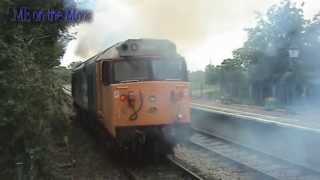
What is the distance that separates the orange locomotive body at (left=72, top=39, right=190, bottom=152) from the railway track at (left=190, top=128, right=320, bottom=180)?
172 centimetres

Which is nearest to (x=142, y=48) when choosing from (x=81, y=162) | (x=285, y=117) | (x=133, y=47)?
(x=133, y=47)

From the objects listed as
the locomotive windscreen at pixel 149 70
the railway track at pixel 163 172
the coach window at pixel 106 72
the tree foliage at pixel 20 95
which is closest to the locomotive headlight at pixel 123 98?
the locomotive windscreen at pixel 149 70

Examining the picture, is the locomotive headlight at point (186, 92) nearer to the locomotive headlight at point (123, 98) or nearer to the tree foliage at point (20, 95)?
the locomotive headlight at point (123, 98)

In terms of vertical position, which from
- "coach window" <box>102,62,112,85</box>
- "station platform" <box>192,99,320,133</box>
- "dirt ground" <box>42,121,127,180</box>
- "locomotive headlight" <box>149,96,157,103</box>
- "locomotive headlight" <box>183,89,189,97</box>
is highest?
"coach window" <box>102,62,112,85</box>

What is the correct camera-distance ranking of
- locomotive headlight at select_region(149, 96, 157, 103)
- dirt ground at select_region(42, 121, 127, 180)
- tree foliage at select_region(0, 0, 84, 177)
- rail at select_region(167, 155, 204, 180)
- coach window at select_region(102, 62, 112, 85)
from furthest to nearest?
coach window at select_region(102, 62, 112, 85) < locomotive headlight at select_region(149, 96, 157, 103) < dirt ground at select_region(42, 121, 127, 180) < rail at select_region(167, 155, 204, 180) < tree foliage at select_region(0, 0, 84, 177)

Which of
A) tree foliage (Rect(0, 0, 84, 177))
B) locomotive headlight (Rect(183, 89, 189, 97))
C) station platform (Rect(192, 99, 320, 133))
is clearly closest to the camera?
tree foliage (Rect(0, 0, 84, 177))

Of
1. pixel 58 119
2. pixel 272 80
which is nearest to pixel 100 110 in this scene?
pixel 58 119

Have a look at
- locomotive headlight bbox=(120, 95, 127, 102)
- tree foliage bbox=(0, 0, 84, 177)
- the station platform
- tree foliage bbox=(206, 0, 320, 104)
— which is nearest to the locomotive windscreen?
locomotive headlight bbox=(120, 95, 127, 102)

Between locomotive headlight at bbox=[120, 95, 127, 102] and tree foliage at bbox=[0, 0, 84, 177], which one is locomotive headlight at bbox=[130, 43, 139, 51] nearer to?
locomotive headlight at bbox=[120, 95, 127, 102]

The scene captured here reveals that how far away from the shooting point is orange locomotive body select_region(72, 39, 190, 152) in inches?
448

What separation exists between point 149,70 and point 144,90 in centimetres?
54

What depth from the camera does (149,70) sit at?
11773 millimetres

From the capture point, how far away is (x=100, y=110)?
1333 centimetres

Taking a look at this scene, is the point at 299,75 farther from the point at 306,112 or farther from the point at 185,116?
the point at 185,116
